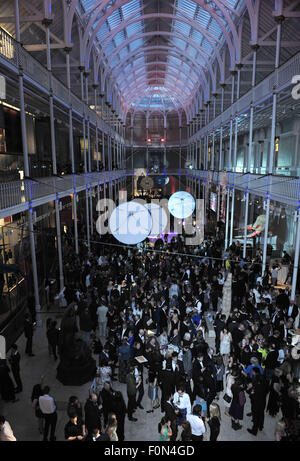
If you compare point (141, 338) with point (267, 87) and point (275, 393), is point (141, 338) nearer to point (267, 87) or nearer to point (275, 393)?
point (275, 393)

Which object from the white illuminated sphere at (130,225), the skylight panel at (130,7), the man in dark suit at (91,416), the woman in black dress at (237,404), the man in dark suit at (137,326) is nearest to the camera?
the man in dark suit at (91,416)

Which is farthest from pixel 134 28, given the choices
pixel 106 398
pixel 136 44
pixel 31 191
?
pixel 106 398

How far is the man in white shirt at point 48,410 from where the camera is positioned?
5.98 m

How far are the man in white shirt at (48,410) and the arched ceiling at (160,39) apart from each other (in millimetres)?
17626

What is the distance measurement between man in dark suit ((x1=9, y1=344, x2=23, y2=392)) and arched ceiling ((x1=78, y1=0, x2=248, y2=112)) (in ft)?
53.7

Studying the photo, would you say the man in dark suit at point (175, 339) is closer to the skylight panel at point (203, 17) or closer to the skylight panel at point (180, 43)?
the skylight panel at point (203, 17)

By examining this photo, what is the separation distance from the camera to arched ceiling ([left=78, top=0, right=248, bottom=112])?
18.6 meters

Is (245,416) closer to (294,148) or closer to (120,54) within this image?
(294,148)

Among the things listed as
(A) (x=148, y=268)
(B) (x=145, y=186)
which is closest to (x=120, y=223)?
(A) (x=148, y=268)

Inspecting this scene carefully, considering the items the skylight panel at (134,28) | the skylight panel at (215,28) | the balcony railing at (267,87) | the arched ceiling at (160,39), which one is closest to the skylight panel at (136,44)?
the arched ceiling at (160,39)

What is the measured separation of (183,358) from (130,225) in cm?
796

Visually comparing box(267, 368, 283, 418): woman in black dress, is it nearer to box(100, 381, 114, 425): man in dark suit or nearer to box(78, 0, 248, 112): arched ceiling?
box(100, 381, 114, 425): man in dark suit

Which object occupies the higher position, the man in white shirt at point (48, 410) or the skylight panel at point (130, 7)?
the skylight panel at point (130, 7)
